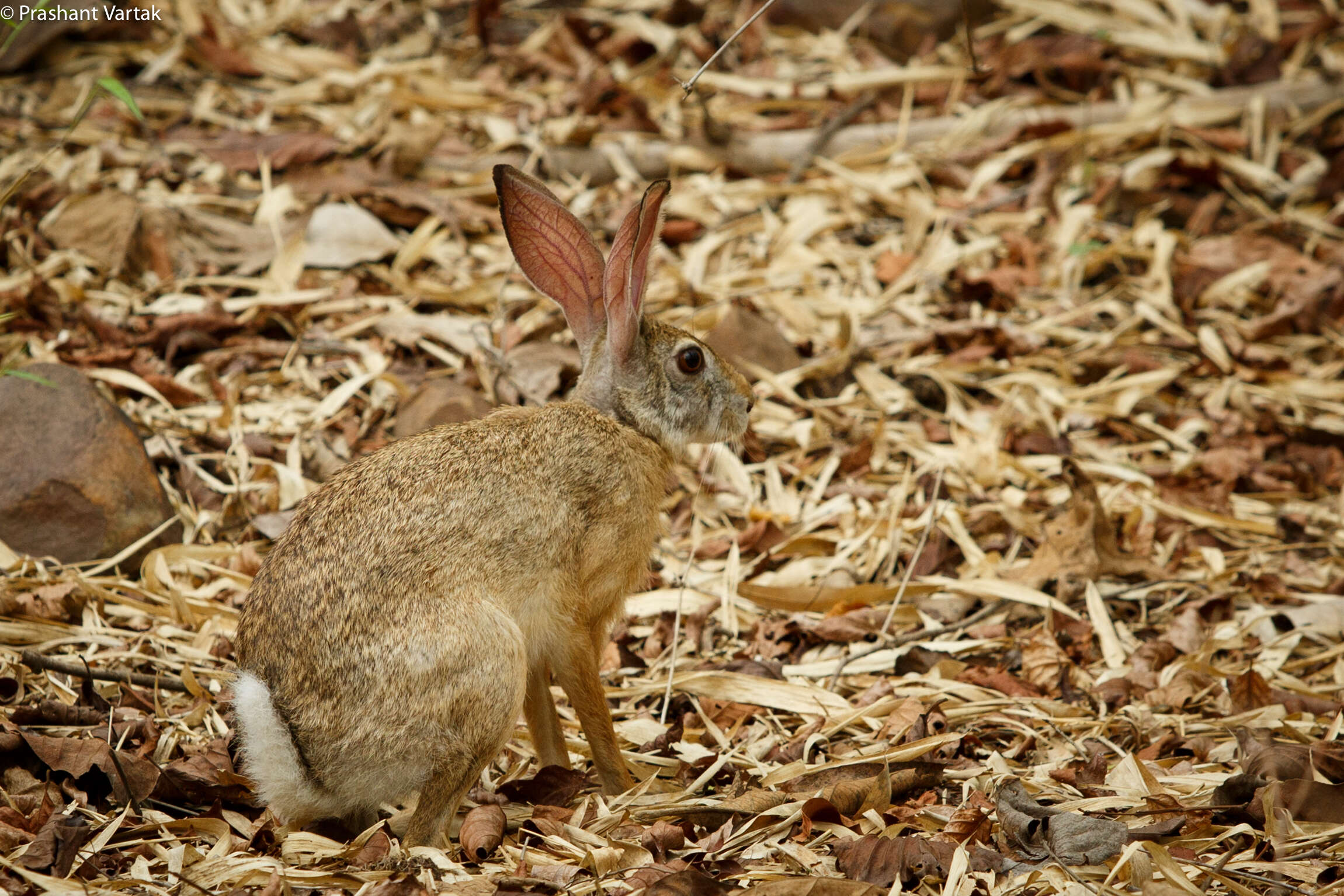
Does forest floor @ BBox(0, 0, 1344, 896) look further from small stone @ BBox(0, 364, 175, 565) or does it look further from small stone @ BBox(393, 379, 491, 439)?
small stone @ BBox(0, 364, 175, 565)

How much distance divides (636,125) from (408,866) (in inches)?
245

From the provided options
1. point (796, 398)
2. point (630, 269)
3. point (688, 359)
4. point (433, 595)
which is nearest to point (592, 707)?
point (433, 595)

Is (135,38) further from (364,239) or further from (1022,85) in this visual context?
(1022,85)

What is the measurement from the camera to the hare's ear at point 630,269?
4562mm

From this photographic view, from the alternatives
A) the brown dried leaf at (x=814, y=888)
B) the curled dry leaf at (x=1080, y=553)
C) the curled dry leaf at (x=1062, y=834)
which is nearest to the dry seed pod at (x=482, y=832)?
the brown dried leaf at (x=814, y=888)

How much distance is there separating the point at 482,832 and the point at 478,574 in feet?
2.68

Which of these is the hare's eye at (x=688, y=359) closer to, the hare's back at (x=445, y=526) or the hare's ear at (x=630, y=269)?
the hare's ear at (x=630, y=269)

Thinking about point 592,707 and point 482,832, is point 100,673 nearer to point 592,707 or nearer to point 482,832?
point 482,832

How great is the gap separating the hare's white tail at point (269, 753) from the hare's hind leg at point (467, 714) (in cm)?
34

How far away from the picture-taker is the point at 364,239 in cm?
747

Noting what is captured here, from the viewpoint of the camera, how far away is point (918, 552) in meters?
5.87

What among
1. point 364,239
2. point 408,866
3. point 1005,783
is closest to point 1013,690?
point 1005,783

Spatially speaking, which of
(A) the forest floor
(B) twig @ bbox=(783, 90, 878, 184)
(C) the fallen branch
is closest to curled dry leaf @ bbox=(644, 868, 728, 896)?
(A) the forest floor

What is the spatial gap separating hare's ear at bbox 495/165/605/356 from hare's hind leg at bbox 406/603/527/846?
143cm
